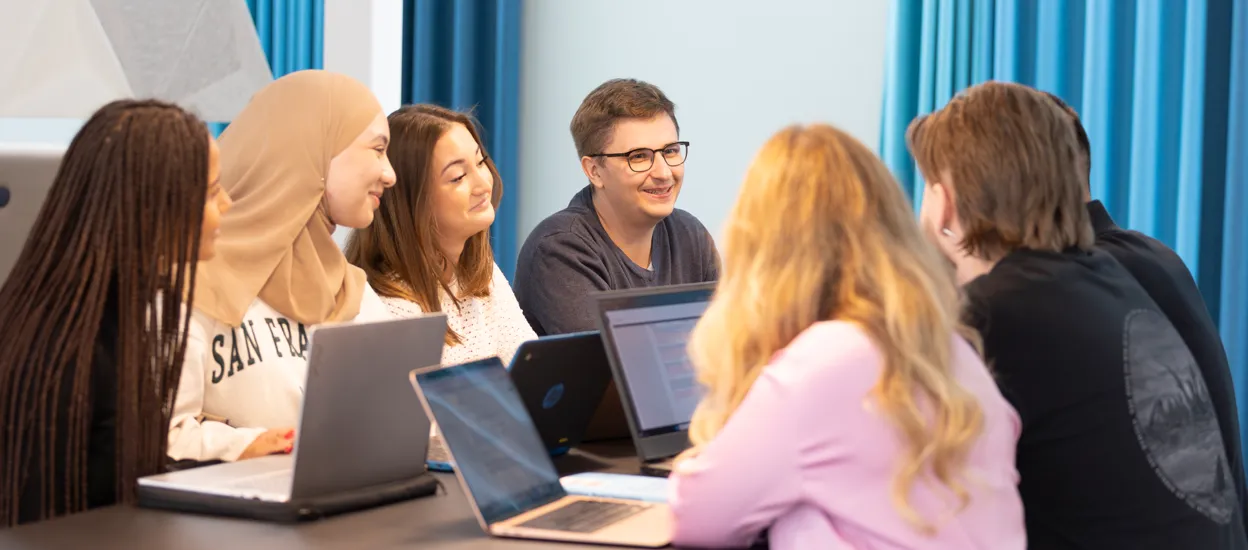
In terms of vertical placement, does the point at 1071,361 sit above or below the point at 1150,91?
below

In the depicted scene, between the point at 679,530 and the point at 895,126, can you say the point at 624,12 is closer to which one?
the point at 895,126

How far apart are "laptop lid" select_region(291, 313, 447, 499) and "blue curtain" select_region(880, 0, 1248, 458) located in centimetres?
221

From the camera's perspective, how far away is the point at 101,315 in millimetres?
1540

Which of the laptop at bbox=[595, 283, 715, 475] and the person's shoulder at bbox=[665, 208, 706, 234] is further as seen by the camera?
the person's shoulder at bbox=[665, 208, 706, 234]

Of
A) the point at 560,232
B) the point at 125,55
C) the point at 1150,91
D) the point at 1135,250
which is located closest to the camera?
the point at 1135,250

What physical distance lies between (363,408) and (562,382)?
428mm

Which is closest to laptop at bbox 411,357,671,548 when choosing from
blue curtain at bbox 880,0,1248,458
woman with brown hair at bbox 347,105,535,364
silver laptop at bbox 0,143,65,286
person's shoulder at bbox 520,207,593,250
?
woman with brown hair at bbox 347,105,535,364

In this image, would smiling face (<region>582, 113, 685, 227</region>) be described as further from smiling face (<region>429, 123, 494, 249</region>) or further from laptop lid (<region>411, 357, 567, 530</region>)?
laptop lid (<region>411, 357, 567, 530</region>)

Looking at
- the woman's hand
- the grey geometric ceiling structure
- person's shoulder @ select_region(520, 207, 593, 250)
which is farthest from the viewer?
the grey geometric ceiling structure

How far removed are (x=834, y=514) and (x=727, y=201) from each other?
2768 millimetres

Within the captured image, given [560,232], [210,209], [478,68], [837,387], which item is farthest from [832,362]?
[478,68]

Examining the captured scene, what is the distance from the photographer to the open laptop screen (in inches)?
73.4

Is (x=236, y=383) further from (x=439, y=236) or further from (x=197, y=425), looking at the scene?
(x=439, y=236)

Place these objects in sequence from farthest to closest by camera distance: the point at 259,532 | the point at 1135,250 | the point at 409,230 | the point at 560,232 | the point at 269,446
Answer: the point at 560,232 < the point at 409,230 < the point at 1135,250 < the point at 269,446 < the point at 259,532
